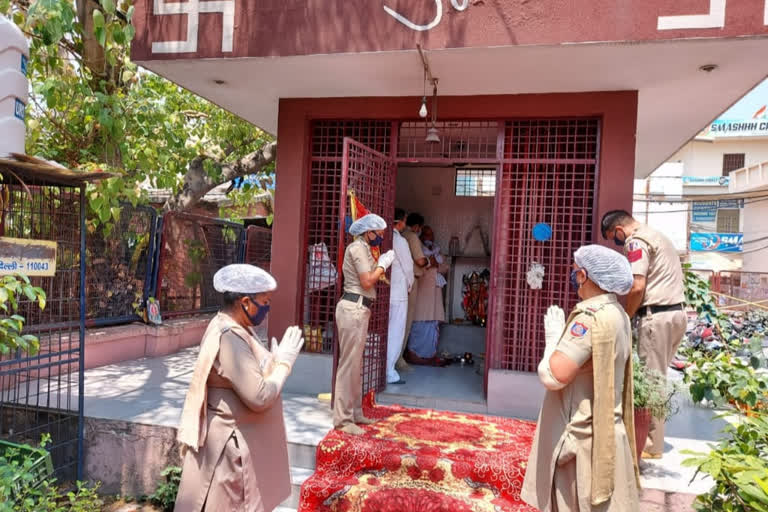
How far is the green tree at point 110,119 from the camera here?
516 centimetres

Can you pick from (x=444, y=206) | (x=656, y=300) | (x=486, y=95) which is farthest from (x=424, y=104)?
(x=444, y=206)

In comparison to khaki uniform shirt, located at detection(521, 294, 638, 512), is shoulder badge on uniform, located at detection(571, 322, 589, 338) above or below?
above

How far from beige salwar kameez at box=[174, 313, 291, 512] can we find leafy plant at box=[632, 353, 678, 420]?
9.21ft

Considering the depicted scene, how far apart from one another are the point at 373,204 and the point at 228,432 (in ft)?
10.7

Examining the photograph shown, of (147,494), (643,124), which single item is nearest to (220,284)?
(147,494)

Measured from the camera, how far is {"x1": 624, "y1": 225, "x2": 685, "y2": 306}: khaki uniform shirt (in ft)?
14.4

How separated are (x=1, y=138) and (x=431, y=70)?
357 cm

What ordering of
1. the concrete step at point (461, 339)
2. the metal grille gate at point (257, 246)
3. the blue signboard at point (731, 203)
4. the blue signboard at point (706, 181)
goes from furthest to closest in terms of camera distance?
1. the blue signboard at point (706, 181)
2. the blue signboard at point (731, 203)
3. the metal grille gate at point (257, 246)
4. the concrete step at point (461, 339)

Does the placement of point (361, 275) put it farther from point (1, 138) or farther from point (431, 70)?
point (1, 138)

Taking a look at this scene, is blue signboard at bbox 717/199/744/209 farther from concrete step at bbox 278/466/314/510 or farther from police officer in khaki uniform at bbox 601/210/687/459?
concrete step at bbox 278/466/314/510

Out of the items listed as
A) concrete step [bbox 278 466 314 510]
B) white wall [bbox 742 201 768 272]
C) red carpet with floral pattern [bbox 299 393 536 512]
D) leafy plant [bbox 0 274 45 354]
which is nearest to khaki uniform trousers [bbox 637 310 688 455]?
red carpet with floral pattern [bbox 299 393 536 512]

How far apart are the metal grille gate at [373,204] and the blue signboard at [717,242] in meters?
28.9

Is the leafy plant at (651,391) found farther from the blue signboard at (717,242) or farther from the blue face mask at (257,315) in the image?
the blue signboard at (717,242)

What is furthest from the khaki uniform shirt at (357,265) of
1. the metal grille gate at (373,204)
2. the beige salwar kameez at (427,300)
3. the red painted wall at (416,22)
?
the beige salwar kameez at (427,300)
